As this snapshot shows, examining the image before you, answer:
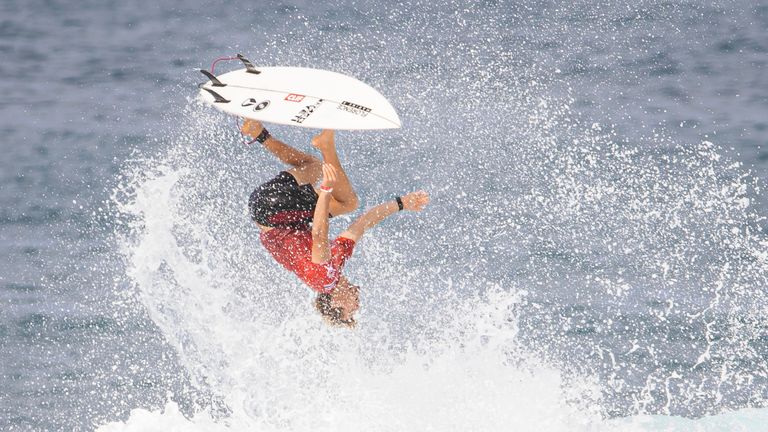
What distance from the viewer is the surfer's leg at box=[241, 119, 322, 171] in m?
10.1

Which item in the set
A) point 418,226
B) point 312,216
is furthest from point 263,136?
point 418,226

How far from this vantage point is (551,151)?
17297 millimetres

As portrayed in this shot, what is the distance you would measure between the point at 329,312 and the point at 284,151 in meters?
1.37

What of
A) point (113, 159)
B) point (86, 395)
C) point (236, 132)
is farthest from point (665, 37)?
point (86, 395)

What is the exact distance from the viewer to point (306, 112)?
9641mm

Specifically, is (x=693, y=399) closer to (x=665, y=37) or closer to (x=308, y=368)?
(x=308, y=368)

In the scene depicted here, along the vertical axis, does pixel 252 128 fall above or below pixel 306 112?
below

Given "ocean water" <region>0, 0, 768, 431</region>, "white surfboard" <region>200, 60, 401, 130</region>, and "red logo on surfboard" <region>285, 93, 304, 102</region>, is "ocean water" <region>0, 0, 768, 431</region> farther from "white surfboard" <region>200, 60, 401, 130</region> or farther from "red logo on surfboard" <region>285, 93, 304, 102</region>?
"red logo on surfboard" <region>285, 93, 304, 102</region>

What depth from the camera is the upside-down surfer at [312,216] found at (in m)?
9.84

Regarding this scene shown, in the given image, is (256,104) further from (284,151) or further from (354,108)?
(354,108)

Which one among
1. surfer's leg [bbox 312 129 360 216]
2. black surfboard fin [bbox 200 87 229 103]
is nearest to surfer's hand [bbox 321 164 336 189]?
surfer's leg [bbox 312 129 360 216]

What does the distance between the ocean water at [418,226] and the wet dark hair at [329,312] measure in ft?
4.02

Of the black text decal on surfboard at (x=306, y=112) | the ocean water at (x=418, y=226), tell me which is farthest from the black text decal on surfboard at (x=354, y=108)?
the ocean water at (x=418, y=226)

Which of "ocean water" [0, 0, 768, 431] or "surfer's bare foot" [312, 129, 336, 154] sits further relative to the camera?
"ocean water" [0, 0, 768, 431]
